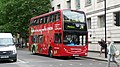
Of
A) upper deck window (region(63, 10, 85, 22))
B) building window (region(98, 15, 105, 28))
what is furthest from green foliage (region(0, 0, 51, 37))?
upper deck window (region(63, 10, 85, 22))

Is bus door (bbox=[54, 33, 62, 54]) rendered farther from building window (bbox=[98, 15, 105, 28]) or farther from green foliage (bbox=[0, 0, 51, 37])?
green foliage (bbox=[0, 0, 51, 37])

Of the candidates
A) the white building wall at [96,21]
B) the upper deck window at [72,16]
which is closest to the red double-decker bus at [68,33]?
the upper deck window at [72,16]

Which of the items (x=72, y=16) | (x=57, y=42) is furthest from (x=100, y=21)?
(x=57, y=42)

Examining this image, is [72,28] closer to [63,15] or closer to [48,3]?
[63,15]

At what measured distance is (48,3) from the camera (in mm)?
50094

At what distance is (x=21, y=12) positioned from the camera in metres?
48.6

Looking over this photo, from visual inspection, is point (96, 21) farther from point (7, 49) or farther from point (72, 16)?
point (7, 49)

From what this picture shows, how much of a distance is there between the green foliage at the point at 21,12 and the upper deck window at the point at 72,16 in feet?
81.5

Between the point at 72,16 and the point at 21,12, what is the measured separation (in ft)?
86.6

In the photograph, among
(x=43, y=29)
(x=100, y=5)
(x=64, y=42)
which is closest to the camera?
(x=64, y=42)

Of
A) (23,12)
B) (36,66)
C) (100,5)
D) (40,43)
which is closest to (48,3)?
(23,12)

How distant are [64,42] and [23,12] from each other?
26.6 meters

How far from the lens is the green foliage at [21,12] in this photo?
4804cm

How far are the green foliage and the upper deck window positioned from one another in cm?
2483
